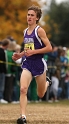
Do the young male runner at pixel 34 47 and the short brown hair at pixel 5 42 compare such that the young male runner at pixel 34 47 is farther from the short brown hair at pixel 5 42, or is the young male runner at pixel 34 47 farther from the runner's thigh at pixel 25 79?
the short brown hair at pixel 5 42

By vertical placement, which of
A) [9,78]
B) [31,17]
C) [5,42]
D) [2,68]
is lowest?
[9,78]

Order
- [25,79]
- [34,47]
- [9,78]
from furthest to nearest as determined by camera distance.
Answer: [9,78]
[34,47]
[25,79]

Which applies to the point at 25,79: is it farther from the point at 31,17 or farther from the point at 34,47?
the point at 31,17

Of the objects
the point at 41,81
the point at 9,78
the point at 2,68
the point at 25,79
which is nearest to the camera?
the point at 25,79

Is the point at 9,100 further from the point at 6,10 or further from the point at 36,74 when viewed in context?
the point at 6,10

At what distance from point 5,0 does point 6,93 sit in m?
22.0

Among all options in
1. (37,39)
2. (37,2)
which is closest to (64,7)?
(37,2)

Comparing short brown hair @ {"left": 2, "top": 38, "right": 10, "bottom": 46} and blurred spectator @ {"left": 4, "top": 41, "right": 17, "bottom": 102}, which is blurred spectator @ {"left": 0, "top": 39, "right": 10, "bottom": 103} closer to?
short brown hair @ {"left": 2, "top": 38, "right": 10, "bottom": 46}

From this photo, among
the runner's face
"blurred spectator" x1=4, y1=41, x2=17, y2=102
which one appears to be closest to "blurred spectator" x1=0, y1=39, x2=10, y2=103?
"blurred spectator" x1=4, y1=41, x2=17, y2=102

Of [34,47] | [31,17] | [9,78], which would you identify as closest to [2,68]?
[9,78]

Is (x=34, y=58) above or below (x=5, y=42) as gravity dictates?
below

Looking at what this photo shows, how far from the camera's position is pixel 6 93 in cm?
1517

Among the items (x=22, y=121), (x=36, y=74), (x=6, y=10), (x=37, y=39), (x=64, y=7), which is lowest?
(x=22, y=121)

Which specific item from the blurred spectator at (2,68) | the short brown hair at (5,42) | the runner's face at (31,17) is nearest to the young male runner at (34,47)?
the runner's face at (31,17)
